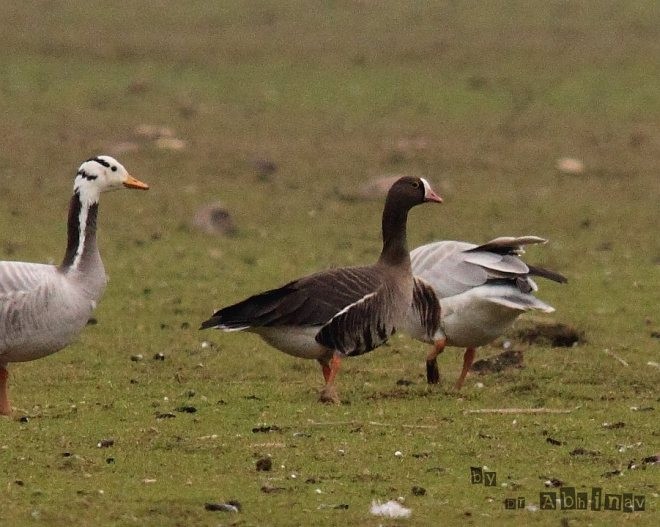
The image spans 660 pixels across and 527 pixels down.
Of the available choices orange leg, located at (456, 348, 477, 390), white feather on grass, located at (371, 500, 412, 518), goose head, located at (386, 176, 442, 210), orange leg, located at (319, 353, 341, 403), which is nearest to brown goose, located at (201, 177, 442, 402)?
orange leg, located at (319, 353, 341, 403)

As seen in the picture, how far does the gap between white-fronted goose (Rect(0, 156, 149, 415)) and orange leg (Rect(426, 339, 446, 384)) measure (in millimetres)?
2279

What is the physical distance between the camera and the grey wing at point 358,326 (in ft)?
30.9

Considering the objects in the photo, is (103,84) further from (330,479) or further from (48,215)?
(330,479)

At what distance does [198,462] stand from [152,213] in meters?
10.1

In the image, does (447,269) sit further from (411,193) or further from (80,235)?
(80,235)

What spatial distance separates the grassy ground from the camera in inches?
301

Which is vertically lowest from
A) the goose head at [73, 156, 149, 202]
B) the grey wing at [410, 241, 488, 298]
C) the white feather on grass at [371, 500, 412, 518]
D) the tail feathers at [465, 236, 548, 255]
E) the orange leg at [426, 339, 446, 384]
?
the white feather on grass at [371, 500, 412, 518]

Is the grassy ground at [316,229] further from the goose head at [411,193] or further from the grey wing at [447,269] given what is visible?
the goose head at [411,193]

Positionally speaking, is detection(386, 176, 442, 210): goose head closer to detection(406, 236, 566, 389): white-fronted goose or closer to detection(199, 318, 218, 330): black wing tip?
detection(406, 236, 566, 389): white-fronted goose

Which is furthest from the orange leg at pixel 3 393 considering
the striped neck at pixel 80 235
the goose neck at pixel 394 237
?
the goose neck at pixel 394 237

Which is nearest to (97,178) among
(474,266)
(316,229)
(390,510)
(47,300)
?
(47,300)

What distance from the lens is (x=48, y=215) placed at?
17.5 metres

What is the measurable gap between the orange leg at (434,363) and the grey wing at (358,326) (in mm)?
721

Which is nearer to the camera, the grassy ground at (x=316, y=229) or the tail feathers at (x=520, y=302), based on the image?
the grassy ground at (x=316, y=229)
